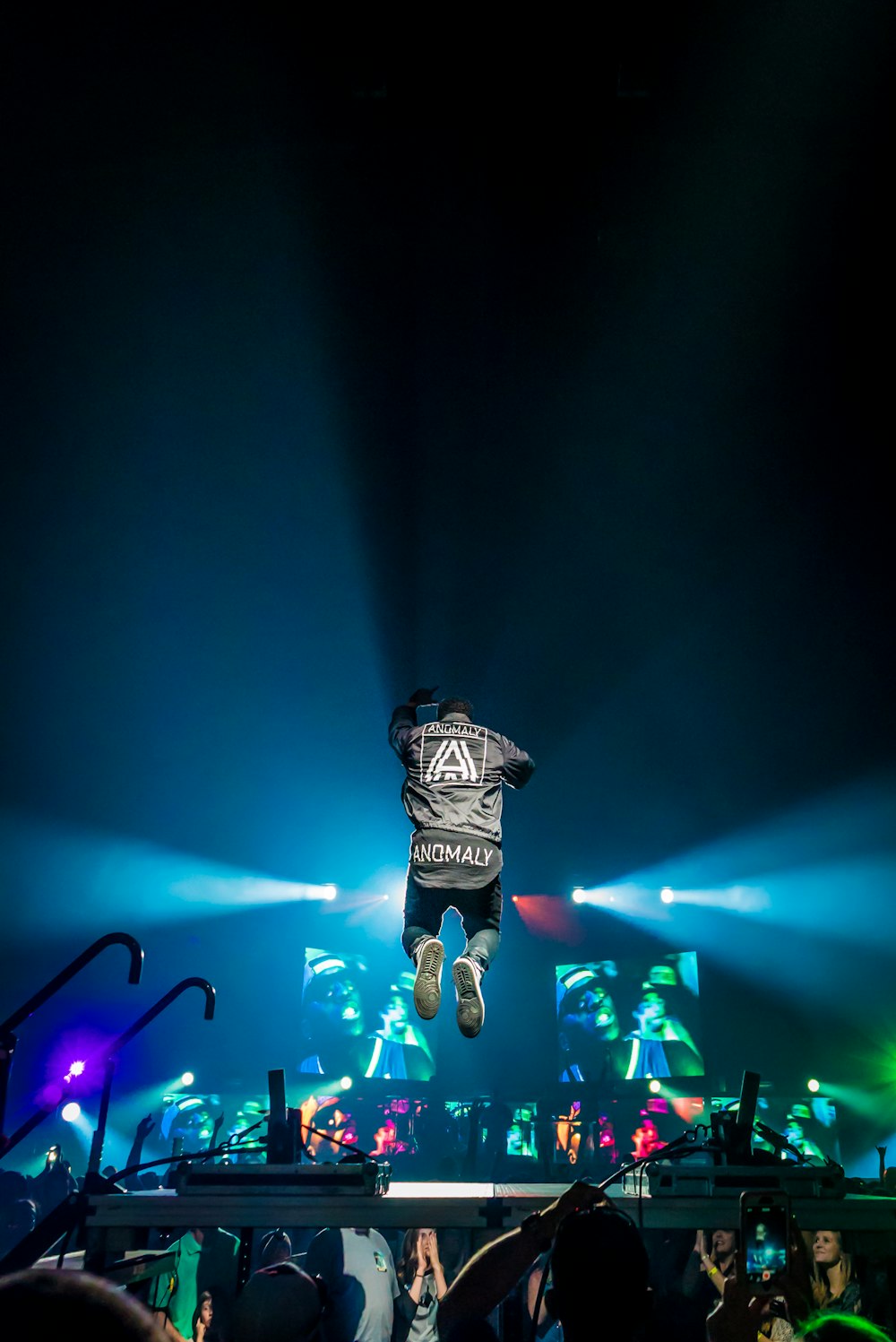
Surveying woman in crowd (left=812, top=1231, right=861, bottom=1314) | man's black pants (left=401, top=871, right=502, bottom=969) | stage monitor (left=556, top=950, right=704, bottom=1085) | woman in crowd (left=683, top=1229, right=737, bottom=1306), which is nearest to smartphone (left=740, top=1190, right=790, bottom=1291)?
woman in crowd (left=812, top=1231, right=861, bottom=1314)

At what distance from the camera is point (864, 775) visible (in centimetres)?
1703

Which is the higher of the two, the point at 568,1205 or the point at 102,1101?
the point at 102,1101

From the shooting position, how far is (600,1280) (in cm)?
232

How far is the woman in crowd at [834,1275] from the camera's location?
4477 mm

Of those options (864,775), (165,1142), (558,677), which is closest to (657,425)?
(558,677)

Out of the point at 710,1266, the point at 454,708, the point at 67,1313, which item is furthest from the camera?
the point at 454,708

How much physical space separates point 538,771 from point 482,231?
11934mm

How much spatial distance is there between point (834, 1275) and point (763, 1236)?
1.97 m

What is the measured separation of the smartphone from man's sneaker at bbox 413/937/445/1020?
1.92 m

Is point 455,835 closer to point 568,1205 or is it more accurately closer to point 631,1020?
point 568,1205

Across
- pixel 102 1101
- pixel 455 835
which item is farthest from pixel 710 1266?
pixel 102 1101

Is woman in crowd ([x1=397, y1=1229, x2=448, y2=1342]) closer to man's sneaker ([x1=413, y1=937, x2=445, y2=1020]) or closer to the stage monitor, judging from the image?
man's sneaker ([x1=413, y1=937, x2=445, y2=1020])

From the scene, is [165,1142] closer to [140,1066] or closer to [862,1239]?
[140,1066]

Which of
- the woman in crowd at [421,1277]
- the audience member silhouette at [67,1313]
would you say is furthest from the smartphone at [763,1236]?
the audience member silhouette at [67,1313]
